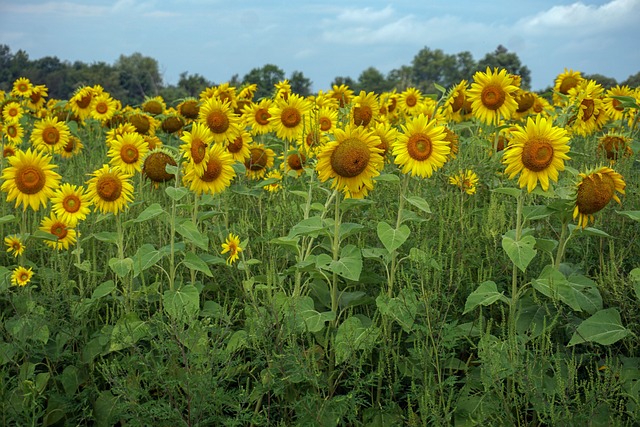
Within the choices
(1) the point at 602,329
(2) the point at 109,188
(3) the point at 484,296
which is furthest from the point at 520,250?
(2) the point at 109,188

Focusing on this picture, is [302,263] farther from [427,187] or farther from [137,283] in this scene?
[427,187]

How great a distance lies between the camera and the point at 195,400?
2.90 m

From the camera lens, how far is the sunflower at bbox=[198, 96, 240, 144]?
4.58m

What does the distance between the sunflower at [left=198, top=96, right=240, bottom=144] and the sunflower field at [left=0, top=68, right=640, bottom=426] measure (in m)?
0.01

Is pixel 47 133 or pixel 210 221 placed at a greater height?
pixel 47 133

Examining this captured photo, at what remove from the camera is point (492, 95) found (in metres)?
4.66

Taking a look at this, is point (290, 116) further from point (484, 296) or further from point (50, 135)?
point (50, 135)

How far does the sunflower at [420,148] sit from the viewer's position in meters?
3.46

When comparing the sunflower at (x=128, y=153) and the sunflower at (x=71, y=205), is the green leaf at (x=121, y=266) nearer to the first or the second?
the sunflower at (x=71, y=205)

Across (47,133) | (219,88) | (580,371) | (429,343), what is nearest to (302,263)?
(429,343)

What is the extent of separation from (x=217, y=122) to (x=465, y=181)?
1.73 meters

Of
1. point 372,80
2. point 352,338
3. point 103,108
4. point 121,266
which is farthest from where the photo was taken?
point 372,80

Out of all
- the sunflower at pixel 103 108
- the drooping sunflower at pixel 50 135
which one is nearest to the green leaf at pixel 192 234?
the drooping sunflower at pixel 50 135

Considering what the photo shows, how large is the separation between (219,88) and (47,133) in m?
1.77
